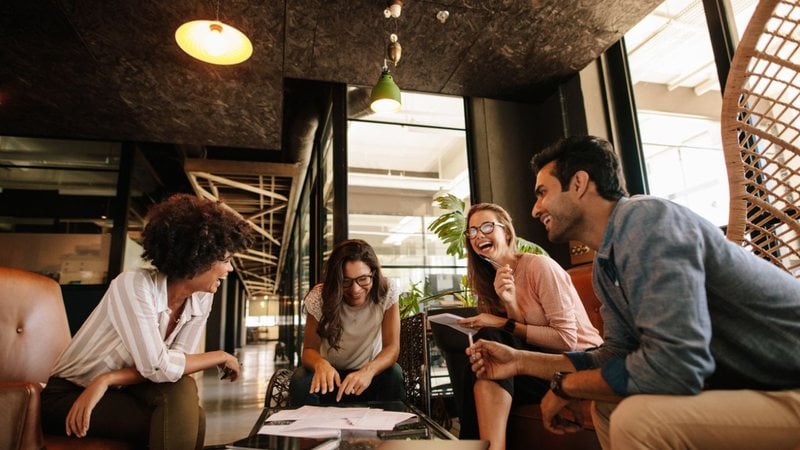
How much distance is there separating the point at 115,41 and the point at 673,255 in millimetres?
3615

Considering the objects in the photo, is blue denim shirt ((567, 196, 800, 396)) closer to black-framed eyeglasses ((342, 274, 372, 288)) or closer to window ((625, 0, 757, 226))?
black-framed eyeglasses ((342, 274, 372, 288))

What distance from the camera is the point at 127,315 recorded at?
59.0 inches

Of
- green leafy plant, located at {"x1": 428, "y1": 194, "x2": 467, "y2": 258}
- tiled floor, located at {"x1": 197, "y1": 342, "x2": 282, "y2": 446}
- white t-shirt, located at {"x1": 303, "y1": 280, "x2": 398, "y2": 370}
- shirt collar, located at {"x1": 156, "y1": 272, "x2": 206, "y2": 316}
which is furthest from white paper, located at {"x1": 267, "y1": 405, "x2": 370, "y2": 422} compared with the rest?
green leafy plant, located at {"x1": 428, "y1": 194, "x2": 467, "y2": 258}

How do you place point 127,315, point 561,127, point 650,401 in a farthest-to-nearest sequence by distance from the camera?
point 561,127 < point 127,315 < point 650,401

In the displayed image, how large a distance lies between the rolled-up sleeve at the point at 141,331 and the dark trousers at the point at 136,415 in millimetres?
76

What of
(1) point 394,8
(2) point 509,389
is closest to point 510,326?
(2) point 509,389

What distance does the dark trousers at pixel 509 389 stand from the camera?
5.66ft

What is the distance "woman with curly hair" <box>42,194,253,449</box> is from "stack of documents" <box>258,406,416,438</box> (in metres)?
0.36

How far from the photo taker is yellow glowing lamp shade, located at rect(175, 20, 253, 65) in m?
2.52

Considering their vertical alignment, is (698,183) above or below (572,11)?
below

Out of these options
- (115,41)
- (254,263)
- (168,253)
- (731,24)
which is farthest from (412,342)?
(254,263)

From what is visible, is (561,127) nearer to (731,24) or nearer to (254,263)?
(731,24)

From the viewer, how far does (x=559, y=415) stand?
1.32 metres

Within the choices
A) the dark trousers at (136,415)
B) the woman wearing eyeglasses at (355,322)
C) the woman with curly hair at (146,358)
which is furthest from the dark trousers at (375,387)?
the dark trousers at (136,415)
